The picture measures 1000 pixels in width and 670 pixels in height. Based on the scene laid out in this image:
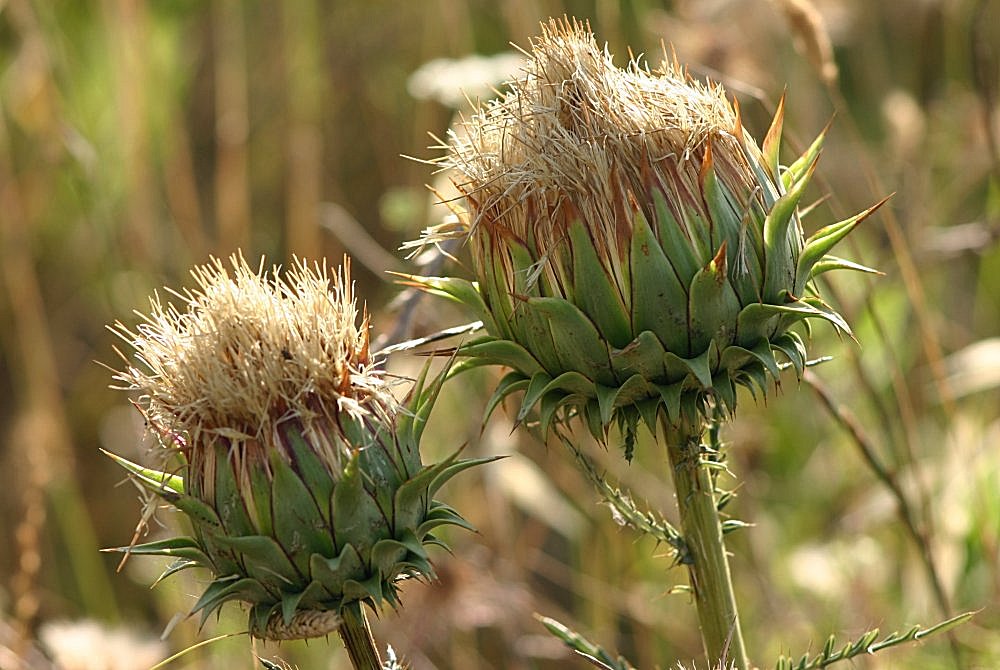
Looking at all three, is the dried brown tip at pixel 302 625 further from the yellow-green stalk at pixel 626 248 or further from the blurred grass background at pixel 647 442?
the blurred grass background at pixel 647 442

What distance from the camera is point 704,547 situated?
2438 mm

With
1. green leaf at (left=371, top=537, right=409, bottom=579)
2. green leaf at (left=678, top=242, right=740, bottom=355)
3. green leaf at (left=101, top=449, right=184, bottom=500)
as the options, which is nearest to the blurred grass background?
green leaf at (left=678, top=242, right=740, bottom=355)

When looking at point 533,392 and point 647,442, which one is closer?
point 533,392

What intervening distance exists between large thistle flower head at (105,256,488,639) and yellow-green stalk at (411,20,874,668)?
0.82 ft

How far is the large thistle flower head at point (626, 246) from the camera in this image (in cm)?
222

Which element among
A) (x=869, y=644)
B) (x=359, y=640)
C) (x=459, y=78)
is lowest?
(x=869, y=644)

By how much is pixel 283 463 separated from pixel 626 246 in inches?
30.7

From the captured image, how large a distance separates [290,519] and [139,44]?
344cm

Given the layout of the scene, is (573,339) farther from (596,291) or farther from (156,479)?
(156,479)

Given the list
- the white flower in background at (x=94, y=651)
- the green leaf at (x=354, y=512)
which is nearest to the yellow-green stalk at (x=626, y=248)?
the green leaf at (x=354, y=512)

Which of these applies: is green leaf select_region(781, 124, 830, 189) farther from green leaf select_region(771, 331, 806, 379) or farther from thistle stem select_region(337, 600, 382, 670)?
thistle stem select_region(337, 600, 382, 670)

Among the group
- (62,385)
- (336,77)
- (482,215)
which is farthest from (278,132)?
(482,215)

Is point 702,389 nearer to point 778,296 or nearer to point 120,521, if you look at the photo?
point 778,296

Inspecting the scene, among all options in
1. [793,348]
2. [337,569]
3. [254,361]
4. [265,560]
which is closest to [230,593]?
[265,560]
